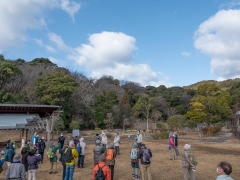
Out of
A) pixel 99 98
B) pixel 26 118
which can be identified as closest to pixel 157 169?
pixel 26 118

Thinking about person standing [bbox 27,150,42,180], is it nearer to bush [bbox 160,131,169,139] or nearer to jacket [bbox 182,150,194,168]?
jacket [bbox 182,150,194,168]

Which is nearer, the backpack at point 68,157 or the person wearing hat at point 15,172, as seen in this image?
the person wearing hat at point 15,172

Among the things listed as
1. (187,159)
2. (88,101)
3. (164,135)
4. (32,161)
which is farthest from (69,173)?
(88,101)

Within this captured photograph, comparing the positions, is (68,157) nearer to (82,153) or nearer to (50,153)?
(50,153)

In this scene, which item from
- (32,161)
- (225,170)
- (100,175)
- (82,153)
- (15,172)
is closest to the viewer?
(225,170)

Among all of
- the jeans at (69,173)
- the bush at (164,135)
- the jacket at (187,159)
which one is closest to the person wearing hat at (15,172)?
the jeans at (69,173)

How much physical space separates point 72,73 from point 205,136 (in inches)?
1127

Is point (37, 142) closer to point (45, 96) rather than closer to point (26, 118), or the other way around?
point (26, 118)

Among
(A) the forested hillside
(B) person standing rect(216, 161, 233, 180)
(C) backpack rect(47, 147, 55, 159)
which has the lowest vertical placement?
(C) backpack rect(47, 147, 55, 159)

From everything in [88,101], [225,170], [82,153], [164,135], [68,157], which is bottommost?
[164,135]

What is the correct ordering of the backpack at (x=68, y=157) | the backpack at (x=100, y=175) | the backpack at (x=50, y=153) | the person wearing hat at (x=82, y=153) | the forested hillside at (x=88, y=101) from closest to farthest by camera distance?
the backpack at (x=100, y=175), the backpack at (x=68, y=157), the backpack at (x=50, y=153), the person wearing hat at (x=82, y=153), the forested hillside at (x=88, y=101)

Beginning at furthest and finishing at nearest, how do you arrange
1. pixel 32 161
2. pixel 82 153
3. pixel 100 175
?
pixel 82 153 → pixel 32 161 → pixel 100 175

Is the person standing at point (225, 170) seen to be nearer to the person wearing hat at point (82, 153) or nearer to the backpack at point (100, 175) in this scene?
the backpack at point (100, 175)

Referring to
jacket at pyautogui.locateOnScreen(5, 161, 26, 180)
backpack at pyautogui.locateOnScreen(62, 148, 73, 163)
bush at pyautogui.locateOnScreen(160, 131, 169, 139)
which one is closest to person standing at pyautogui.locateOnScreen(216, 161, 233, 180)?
jacket at pyautogui.locateOnScreen(5, 161, 26, 180)
